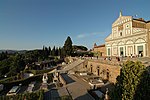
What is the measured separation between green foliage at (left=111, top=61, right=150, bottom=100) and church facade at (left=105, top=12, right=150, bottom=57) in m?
23.0

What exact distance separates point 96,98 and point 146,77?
7.81m

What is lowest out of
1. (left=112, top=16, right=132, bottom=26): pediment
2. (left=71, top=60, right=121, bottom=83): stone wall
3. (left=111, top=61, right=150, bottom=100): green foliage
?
(left=71, top=60, right=121, bottom=83): stone wall

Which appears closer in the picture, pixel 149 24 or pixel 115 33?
pixel 149 24

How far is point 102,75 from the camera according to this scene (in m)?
24.0

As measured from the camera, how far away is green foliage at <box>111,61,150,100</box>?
6.68 m

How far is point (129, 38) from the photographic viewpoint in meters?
31.2

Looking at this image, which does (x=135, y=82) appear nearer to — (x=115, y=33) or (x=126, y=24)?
(x=126, y=24)

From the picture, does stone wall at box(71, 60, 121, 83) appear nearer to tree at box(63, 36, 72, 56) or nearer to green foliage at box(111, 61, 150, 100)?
green foliage at box(111, 61, 150, 100)

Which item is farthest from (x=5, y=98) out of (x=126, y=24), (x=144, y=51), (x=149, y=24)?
(x=149, y=24)

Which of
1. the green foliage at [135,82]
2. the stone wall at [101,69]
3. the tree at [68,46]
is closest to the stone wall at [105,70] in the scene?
the stone wall at [101,69]

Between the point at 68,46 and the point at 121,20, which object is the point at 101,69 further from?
the point at 68,46

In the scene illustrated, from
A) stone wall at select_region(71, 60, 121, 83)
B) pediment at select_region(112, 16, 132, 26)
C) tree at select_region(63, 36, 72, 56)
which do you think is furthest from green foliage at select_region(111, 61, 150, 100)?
tree at select_region(63, 36, 72, 56)

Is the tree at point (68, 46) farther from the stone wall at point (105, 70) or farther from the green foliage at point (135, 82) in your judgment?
the green foliage at point (135, 82)

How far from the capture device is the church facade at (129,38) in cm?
2802
